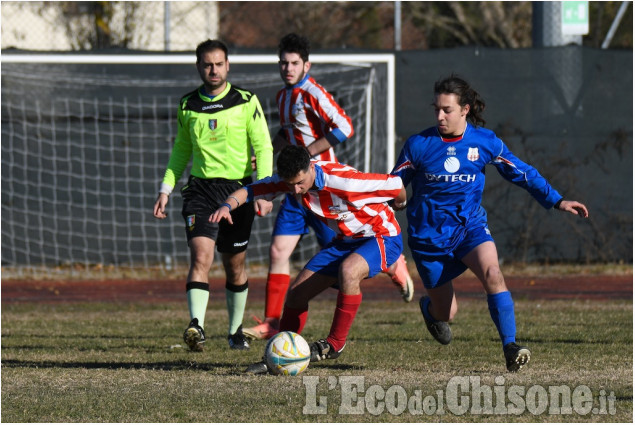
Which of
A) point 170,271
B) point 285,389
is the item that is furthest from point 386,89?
point 285,389

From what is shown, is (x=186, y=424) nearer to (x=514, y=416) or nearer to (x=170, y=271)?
(x=514, y=416)

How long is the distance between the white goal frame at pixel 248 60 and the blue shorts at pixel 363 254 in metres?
5.73

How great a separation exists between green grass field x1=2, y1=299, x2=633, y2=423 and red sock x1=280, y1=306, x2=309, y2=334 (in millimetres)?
271

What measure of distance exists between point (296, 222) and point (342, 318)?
1.54m

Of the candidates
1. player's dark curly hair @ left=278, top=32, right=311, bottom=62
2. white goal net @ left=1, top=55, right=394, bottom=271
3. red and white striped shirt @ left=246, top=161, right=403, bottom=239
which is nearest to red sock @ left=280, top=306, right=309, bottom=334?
red and white striped shirt @ left=246, top=161, right=403, bottom=239

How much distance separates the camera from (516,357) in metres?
5.54

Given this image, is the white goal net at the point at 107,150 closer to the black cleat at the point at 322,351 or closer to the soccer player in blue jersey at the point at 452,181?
the soccer player in blue jersey at the point at 452,181

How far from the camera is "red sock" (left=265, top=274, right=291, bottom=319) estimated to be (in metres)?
7.30

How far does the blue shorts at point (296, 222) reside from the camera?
7.36 meters

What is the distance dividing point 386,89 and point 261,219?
2.40 meters

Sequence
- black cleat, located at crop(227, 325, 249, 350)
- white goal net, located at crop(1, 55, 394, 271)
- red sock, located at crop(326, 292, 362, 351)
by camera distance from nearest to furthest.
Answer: red sock, located at crop(326, 292, 362, 351) → black cleat, located at crop(227, 325, 249, 350) → white goal net, located at crop(1, 55, 394, 271)

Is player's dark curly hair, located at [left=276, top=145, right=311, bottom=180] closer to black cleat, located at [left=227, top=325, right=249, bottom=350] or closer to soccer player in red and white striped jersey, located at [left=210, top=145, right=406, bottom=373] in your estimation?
soccer player in red and white striped jersey, located at [left=210, top=145, right=406, bottom=373]

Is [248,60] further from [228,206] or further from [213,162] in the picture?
[228,206]

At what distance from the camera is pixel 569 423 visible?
14.4ft
